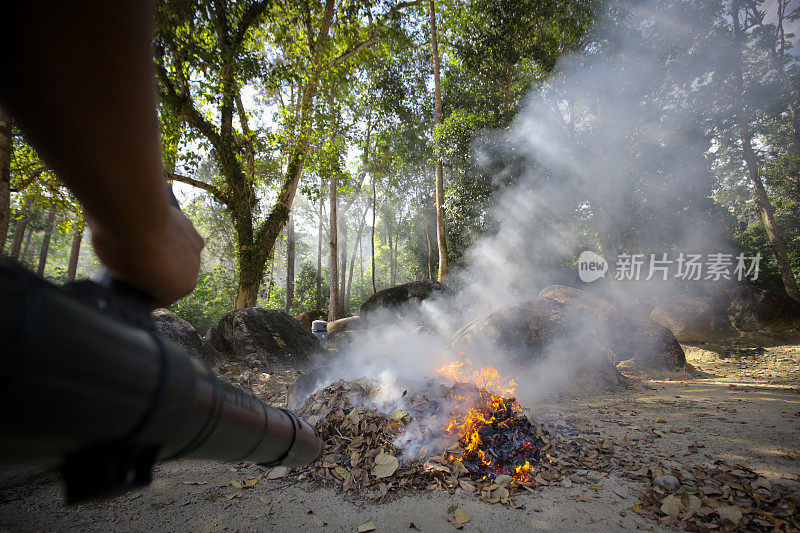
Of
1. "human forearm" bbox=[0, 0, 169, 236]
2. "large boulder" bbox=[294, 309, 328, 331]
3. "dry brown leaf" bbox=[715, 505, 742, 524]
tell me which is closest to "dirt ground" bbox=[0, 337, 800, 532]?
"dry brown leaf" bbox=[715, 505, 742, 524]

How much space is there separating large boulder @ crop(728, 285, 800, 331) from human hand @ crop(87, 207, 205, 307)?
1669cm

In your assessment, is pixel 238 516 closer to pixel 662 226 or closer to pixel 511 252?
pixel 511 252

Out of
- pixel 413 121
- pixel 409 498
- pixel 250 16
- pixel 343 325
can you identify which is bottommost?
pixel 409 498

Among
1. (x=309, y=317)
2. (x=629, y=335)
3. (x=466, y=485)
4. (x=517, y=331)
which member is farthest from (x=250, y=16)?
(x=629, y=335)

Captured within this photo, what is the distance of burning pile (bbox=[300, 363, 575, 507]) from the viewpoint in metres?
2.94

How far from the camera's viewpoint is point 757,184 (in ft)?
43.8

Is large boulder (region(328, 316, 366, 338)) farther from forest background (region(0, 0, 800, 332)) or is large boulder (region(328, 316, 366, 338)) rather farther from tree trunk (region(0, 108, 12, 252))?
tree trunk (region(0, 108, 12, 252))

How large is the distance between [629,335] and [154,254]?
996 centimetres

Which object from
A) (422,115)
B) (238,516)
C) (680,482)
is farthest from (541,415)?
(422,115)

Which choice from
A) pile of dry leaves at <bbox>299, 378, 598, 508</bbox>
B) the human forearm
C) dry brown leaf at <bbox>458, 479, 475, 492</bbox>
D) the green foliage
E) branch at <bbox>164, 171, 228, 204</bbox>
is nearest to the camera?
the human forearm

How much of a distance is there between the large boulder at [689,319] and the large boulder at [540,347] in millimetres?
5454

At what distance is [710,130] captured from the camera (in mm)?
15320

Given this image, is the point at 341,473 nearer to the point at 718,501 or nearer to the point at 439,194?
the point at 718,501

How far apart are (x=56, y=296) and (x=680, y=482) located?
407 cm
